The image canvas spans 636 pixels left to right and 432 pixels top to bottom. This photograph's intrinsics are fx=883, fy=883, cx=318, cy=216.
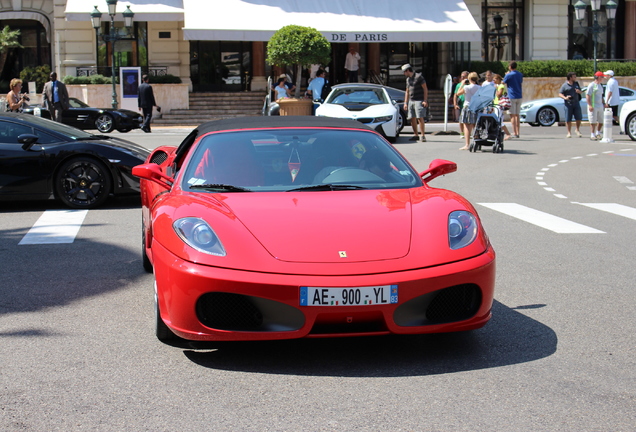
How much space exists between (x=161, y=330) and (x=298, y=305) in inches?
40.7

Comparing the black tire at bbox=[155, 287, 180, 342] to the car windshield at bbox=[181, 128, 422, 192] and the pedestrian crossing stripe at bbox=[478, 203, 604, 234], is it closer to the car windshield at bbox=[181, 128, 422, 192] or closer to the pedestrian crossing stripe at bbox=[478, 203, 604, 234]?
the car windshield at bbox=[181, 128, 422, 192]

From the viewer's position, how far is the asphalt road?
3.82 meters

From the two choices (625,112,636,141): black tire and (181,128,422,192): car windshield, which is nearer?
(181,128,422,192): car windshield

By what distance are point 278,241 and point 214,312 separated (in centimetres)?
49

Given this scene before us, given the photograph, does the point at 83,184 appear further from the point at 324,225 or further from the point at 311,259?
the point at 311,259

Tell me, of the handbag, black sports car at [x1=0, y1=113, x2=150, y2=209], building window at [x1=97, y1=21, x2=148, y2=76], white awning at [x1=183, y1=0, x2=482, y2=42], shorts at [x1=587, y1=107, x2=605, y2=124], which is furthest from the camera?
building window at [x1=97, y1=21, x2=148, y2=76]

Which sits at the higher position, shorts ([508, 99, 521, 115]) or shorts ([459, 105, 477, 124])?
shorts ([508, 99, 521, 115])

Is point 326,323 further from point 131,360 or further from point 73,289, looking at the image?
point 73,289

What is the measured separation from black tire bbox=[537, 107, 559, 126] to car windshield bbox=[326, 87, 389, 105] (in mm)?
9020

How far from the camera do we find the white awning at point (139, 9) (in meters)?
31.6

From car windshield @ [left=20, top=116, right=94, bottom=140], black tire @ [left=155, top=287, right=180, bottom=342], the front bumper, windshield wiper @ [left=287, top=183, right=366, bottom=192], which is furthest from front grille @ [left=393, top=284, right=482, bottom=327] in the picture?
car windshield @ [left=20, top=116, right=94, bottom=140]

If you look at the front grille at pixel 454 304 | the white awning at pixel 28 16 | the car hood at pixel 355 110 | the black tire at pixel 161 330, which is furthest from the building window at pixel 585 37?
the black tire at pixel 161 330

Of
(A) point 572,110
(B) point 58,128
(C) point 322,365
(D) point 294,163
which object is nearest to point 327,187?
(D) point 294,163

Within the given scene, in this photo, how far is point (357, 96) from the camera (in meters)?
22.2
